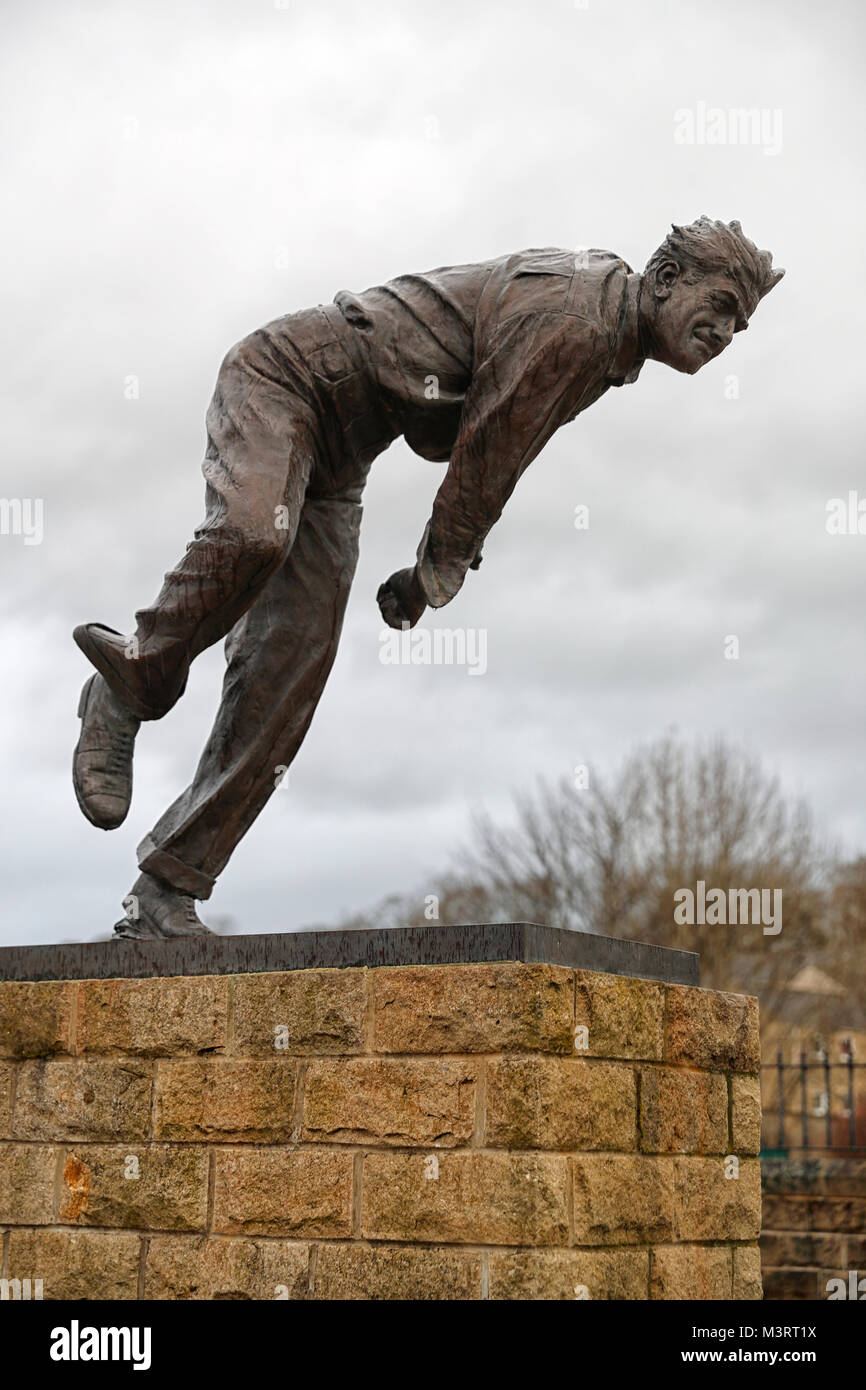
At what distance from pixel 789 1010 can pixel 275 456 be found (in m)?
25.4

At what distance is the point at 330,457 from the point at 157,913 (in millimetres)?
1656

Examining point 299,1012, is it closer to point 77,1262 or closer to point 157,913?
point 157,913

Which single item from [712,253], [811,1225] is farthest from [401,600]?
[811,1225]

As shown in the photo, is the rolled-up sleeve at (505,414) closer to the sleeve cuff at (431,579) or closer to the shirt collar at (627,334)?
the sleeve cuff at (431,579)

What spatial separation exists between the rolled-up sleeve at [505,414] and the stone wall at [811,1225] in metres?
7.06

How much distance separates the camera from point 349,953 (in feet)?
15.3

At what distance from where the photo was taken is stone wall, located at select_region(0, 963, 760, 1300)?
4.24 metres

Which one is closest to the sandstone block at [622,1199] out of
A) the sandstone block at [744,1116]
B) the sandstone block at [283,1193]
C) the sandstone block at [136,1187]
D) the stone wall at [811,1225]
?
the sandstone block at [744,1116]

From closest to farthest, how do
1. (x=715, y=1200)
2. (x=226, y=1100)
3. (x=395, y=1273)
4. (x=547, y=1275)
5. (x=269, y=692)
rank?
(x=547, y=1275) < (x=395, y=1273) < (x=226, y=1100) < (x=715, y=1200) < (x=269, y=692)

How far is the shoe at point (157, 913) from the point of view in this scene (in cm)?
534

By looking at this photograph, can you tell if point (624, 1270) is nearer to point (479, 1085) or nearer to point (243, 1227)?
point (479, 1085)

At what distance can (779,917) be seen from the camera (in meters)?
26.4
